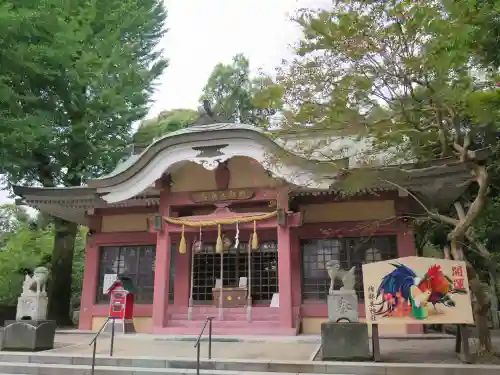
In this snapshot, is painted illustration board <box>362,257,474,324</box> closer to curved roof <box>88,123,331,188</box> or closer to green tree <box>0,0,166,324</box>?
curved roof <box>88,123,331,188</box>

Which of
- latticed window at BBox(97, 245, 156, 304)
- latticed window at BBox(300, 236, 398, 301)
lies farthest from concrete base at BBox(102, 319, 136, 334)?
latticed window at BBox(300, 236, 398, 301)

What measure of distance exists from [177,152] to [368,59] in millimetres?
5994

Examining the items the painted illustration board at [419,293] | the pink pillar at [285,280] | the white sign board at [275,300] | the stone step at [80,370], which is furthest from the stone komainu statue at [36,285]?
the painted illustration board at [419,293]

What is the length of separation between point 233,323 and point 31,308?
4.81 m

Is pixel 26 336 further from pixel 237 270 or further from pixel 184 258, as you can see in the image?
pixel 237 270

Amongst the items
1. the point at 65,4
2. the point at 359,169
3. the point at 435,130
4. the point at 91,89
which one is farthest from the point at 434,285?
the point at 65,4

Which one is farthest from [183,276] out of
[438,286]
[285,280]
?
[438,286]

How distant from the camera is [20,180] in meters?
16.2

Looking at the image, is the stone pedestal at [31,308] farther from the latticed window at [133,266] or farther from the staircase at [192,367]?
the latticed window at [133,266]

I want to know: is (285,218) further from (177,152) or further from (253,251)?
(177,152)

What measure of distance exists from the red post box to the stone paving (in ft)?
2.78

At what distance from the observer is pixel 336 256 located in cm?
1221

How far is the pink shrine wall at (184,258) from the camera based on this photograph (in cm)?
1107

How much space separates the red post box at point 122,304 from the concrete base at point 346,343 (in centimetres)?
683
